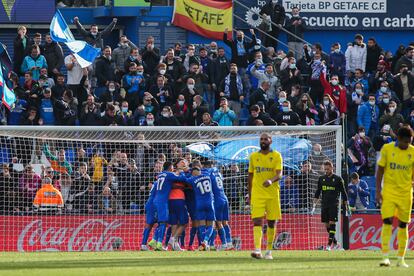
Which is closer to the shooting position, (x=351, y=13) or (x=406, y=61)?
(x=406, y=61)

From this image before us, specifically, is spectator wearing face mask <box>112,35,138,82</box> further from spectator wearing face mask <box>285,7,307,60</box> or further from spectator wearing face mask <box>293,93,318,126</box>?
spectator wearing face mask <box>285,7,307,60</box>

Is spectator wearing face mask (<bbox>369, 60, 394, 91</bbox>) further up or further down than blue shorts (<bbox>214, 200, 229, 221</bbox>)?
further up

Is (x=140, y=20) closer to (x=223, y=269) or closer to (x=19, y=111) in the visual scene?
(x=19, y=111)

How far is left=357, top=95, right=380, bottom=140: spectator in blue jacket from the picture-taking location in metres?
32.7

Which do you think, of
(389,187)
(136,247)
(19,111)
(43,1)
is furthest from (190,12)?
(389,187)

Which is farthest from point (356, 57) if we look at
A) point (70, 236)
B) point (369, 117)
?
point (70, 236)

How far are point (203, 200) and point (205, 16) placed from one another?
10176 millimetres

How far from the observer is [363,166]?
31.5 meters

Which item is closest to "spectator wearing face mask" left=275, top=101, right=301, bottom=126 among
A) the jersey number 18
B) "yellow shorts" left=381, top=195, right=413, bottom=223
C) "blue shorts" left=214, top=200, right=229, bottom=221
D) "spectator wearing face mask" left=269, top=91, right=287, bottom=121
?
"spectator wearing face mask" left=269, top=91, right=287, bottom=121

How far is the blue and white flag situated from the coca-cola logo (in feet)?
17.6

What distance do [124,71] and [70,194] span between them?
6.11 m

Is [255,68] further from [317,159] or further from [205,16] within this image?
[317,159]

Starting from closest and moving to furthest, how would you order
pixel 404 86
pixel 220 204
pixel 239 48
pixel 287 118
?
pixel 220 204
pixel 287 118
pixel 404 86
pixel 239 48

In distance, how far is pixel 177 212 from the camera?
2656 cm
